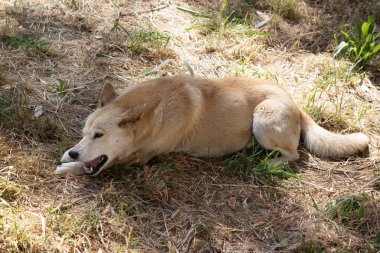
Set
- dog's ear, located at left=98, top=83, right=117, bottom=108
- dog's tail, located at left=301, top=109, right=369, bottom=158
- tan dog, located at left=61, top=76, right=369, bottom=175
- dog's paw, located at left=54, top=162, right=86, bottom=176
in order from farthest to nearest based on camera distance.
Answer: dog's tail, located at left=301, top=109, right=369, bottom=158
dog's ear, located at left=98, top=83, right=117, bottom=108
tan dog, located at left=61, top=76, right=369, bottom=175
dog's paw, located at left=54, top=162, right=86, bottom=176

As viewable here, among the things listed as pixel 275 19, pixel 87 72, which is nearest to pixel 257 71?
pixel 275 19

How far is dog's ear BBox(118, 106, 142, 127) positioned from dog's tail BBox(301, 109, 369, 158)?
1.85 m

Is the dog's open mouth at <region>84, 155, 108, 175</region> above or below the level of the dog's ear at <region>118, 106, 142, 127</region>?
below

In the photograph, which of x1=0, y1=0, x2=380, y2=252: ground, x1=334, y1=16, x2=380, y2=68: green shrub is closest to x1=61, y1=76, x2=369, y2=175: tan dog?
x1=0, y1=0, x2=380, y2=252: ground

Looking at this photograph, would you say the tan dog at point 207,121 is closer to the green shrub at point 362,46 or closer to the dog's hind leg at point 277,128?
the dog's hind leg at point 277,128

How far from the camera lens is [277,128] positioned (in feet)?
15.4

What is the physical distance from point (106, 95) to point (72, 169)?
0.76m

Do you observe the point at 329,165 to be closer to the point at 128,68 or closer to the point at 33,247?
the point at 128,68

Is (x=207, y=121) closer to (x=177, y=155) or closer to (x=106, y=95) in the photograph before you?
(x=177, y=155)

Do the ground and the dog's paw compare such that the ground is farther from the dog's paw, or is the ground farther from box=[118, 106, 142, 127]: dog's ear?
box=[118, 106, 142, 127]: dog's ear

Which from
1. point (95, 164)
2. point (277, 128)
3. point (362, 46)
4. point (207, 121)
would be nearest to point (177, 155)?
point (207, 121)

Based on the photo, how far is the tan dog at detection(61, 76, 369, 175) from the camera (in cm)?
425

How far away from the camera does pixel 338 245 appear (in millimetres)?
3824

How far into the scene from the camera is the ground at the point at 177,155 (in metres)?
3.70
